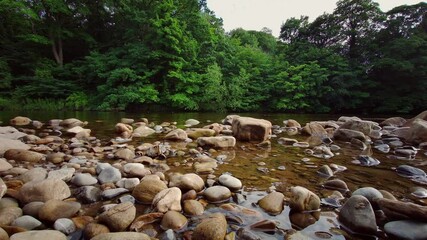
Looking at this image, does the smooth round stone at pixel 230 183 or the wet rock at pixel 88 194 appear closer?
the wet rock at pixel 88 194

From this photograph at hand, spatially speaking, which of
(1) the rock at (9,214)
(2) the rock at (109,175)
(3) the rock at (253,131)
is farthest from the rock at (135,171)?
(3) the rock at (253,131)

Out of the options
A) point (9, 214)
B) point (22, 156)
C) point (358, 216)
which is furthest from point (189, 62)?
point (358, 216)

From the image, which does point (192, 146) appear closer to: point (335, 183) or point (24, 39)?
point (335, 183)

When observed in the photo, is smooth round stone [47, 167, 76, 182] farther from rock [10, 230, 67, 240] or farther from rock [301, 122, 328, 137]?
rock [301, 122, 328, 137]

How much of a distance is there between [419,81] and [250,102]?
1279 centimetres

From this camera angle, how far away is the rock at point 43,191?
2.05 metres

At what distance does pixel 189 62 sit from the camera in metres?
15.3

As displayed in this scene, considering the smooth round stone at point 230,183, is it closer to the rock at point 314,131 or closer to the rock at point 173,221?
the rock at point 173,221

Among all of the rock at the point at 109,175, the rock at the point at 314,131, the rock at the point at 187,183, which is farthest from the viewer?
the rock at the point at 314,131

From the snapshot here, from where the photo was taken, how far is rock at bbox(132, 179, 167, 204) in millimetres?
2209

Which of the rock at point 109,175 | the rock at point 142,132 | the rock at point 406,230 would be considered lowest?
the rock at point 142,132

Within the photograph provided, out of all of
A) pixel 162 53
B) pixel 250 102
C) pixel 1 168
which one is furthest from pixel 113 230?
pixel 250 102

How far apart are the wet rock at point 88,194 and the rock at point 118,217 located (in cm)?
49

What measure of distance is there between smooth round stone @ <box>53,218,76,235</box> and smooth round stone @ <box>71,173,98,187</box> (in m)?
0.81
